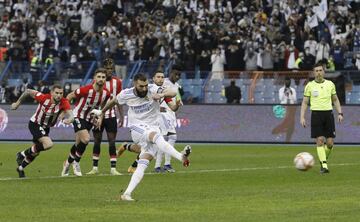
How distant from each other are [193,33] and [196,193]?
23.3 m

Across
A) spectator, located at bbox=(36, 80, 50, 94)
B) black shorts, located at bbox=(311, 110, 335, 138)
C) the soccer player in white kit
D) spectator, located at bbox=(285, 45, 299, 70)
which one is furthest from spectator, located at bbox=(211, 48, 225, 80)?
the soccer player in white kit

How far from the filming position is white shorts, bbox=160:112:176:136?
23859 mm

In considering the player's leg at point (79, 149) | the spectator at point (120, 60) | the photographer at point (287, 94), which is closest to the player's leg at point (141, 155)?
the player's leg at point (79, 149)

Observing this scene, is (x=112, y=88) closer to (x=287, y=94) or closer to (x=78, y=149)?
(x=78, y=149)

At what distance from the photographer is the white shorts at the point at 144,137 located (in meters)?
16.7

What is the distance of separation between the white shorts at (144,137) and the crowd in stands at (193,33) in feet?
66.8

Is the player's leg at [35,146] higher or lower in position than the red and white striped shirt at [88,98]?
lower

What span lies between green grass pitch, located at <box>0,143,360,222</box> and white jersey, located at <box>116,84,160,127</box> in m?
1.19

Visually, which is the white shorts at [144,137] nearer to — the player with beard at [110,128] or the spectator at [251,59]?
the player with beard at [110,128]

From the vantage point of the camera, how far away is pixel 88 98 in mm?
22453

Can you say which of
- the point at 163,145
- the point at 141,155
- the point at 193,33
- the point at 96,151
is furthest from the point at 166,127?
the point at 193,33

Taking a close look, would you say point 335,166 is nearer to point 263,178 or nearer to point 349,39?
point 263,178

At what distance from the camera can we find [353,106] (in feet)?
114

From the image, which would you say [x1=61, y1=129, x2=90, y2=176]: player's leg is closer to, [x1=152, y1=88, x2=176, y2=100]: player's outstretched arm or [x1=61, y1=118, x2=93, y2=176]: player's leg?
[x1=61, y1=118, x2=93, y2=176]: player's leg
